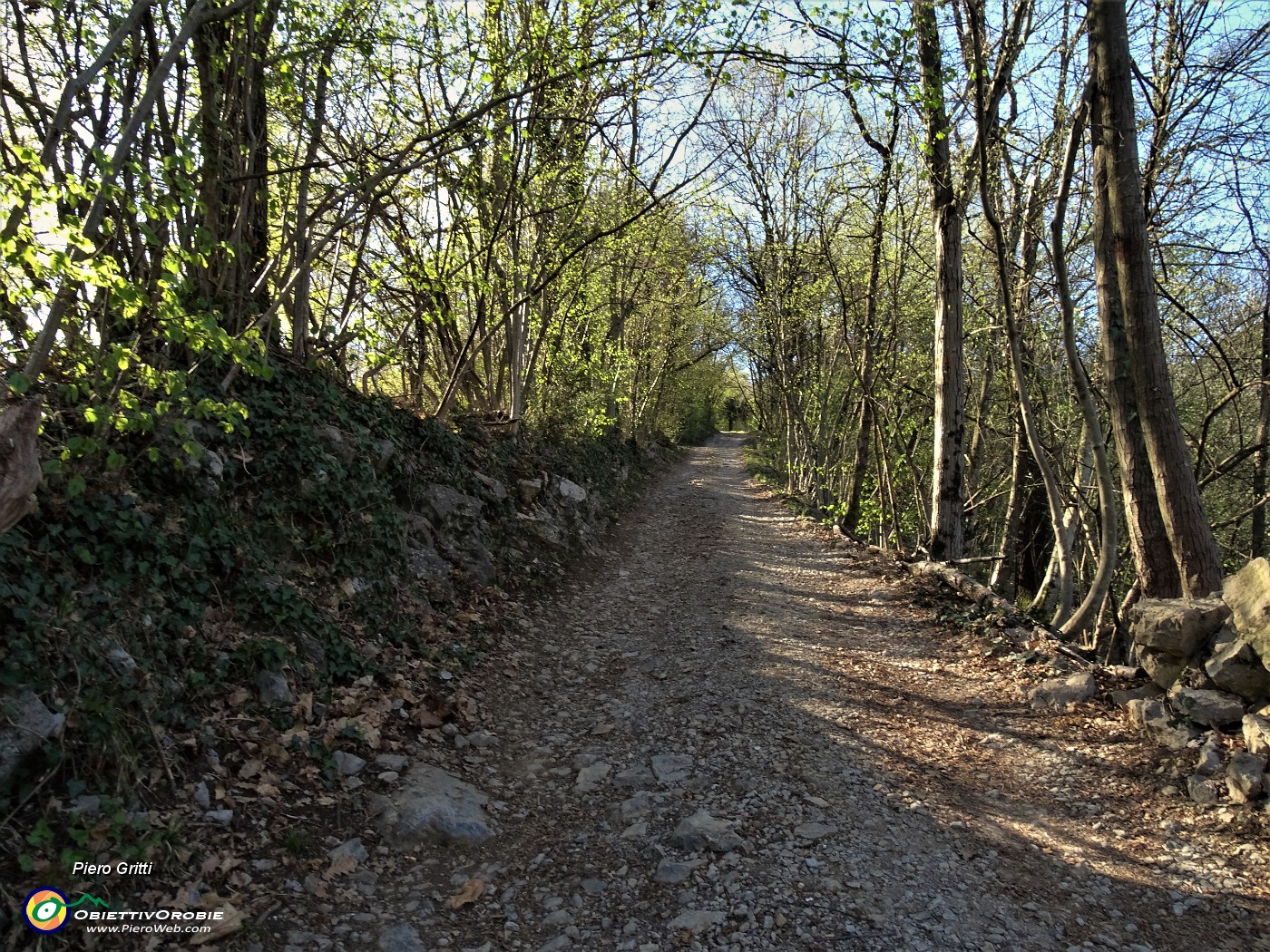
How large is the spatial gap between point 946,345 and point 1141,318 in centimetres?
343

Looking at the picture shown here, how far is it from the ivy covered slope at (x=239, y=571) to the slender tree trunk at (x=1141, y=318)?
18.4ft

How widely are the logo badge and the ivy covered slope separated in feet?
1.42

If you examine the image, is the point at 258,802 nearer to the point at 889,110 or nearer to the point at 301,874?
the point at 301,874

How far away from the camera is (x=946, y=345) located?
8305 millimetres

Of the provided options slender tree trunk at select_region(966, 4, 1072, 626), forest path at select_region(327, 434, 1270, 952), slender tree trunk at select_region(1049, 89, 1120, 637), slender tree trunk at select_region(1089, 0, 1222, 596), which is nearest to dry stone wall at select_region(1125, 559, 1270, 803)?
forest path at select_region(327, 434, 1270, 952)

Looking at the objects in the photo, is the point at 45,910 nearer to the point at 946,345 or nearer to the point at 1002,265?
the point at 1002,265

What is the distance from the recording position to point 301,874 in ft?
10.5

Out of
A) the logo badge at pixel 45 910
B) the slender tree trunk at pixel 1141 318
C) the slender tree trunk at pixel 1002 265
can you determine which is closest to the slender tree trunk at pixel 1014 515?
the slender tree trunk at pixel 1002 265

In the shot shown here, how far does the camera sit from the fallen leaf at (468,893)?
127 inches

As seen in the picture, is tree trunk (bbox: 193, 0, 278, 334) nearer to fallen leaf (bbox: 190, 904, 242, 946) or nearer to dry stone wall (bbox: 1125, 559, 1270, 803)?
fallen leaf (bbox: 190, 904, 242, 946)

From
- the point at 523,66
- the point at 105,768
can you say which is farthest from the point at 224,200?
the point at 105,768

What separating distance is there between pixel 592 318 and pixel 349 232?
8.05 meters

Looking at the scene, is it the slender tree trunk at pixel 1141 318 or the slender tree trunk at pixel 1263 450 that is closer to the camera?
the slender tree trunk at pixel 1141 318

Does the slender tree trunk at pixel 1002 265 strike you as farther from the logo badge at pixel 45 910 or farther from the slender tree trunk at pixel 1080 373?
the logo badge at pixel 45 910
